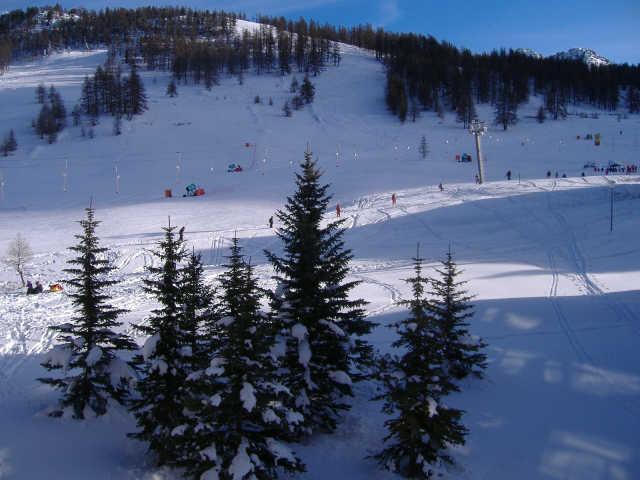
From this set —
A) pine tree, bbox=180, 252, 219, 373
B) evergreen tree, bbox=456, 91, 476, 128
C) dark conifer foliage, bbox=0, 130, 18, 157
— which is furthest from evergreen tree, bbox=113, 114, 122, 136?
pine tree, bbox=180, 252, 219, 373

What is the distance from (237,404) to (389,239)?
917 inches

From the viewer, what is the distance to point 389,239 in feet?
97.9

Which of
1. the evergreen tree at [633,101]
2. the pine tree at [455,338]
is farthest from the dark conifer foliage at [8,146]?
the evergreen tree at [633,101]

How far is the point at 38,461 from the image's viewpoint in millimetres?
8094

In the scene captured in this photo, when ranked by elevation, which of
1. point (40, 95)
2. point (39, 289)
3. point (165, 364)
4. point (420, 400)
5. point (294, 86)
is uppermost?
point (294, 86)

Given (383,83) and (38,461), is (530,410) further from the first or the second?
(383,83)

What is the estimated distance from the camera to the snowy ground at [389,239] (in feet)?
30.2

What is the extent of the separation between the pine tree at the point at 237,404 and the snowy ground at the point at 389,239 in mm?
1572

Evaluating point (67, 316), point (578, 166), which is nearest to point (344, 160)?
point (578, 166)

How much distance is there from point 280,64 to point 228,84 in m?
15.7

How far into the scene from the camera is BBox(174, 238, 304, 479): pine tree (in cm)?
722

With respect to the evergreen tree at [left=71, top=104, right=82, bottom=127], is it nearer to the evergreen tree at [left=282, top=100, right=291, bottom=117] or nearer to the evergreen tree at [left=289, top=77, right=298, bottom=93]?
the evergreen tree at [left=282, top=100, right=291, bottom=117]

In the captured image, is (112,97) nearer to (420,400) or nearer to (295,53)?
(295,53)

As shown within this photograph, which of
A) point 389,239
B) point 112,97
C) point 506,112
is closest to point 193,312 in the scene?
point 389,239
